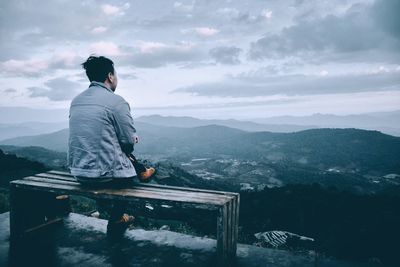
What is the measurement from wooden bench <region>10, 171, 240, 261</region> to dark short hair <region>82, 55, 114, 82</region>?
122 cm

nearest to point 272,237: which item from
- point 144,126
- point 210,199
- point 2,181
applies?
point 210,199

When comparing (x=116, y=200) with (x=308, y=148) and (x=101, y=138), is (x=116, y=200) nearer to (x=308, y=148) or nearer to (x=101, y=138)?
(x=101, y=138)

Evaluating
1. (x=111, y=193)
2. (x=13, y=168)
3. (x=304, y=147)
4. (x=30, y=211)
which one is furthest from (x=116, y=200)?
(x=304, y=147)

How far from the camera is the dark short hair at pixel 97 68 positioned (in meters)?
3.46

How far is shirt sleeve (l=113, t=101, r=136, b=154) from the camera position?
10.5 feet

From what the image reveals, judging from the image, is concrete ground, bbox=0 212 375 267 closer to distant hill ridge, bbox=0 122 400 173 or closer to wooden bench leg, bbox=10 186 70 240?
wooden bench leg, bbox=10 186 70 240

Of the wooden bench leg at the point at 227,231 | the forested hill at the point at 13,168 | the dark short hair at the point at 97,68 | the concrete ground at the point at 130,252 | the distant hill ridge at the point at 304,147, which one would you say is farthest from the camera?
the distant hill ridge at the point at 304,147

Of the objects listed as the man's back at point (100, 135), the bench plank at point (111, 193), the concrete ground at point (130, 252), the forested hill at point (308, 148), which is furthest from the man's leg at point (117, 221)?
the forested hill at point (308, 148)

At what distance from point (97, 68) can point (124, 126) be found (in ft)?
2.55

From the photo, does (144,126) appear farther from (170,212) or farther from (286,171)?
(170,212)

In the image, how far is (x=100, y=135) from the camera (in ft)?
10.4

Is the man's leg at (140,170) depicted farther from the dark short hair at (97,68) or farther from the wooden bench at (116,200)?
the dark short hair at (97,68)

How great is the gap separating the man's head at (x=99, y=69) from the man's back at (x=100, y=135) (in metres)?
0.20

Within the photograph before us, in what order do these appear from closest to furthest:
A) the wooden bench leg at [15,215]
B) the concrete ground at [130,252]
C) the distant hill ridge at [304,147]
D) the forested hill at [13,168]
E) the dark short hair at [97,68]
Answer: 1. the concrete ground at [130,252]
2. the dark short hair at [97,68]
3. the wooden bench leg at [15,215]
4. the forested hill at [13,168]
5. the distant hill ridge at [304,147]
